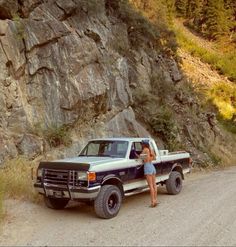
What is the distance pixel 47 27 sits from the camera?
14688mm

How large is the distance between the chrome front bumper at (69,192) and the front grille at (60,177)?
0.10 m

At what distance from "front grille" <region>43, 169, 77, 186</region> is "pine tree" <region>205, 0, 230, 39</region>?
135ft

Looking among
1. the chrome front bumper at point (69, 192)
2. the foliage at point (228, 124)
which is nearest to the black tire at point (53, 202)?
the chrome front bumper at point (69, 192)

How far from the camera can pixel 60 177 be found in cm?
884

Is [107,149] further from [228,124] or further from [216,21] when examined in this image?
[216,21]

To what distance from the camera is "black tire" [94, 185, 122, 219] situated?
850 cm

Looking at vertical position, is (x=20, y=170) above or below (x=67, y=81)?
below

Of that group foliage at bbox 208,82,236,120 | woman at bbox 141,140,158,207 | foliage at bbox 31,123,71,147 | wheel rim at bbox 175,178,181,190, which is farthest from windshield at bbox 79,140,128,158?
foliage at bbox 208,82,236,120

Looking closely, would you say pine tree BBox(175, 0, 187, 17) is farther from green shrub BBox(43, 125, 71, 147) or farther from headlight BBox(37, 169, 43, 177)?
headlight BBox(37, 169, 43, 177)

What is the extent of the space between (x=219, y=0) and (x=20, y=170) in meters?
42.6

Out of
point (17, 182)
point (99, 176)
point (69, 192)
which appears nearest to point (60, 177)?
point (69, 192)

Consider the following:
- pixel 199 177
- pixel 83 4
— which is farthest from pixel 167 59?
pixel 199 177

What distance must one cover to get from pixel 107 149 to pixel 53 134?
380 cm

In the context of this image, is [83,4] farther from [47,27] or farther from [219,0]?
[219,0]
